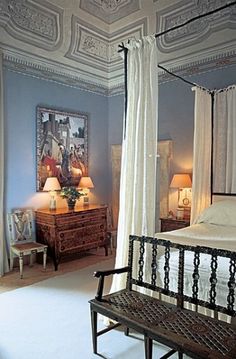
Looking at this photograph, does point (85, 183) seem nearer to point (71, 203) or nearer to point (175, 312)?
point (71, 203)

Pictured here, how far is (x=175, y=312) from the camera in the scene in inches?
89.4

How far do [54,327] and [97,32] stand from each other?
469 cm

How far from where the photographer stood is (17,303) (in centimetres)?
344

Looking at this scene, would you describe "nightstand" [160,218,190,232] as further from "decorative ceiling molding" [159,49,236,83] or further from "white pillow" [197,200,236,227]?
"decorative ceiling molding" [159,49,236,83]

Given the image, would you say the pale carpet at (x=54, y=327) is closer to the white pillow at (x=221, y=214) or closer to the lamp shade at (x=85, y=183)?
the white pillow at (x=221, y=214)

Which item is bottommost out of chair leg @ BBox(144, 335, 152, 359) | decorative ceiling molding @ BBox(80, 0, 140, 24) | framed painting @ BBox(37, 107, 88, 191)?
chair leg @ BBox(144, 335, 152, 359)

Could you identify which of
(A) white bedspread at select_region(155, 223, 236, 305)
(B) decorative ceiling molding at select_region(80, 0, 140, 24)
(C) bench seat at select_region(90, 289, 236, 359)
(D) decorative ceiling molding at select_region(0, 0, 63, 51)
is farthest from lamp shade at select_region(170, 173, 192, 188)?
(D) decorative ceiling molding at select_region(0, 0, 63, 51)

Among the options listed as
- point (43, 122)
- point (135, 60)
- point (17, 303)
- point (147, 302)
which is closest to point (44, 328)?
point (17, 303)

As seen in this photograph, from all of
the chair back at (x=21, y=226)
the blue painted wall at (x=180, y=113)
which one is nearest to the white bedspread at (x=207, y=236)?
the blue painted wall at (x=180, y=113)

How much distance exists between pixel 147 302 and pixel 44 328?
3.79 ft

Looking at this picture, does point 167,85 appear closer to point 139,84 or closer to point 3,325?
point 139,84

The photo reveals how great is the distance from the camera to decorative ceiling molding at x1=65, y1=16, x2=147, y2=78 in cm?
498

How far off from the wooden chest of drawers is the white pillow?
6.33 feet

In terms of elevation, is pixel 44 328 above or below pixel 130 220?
below
